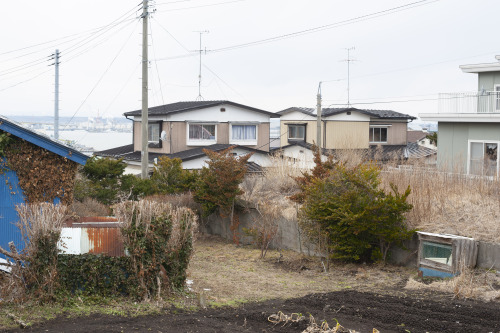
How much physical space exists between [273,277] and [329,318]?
5080mm

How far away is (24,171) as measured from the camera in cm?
1275

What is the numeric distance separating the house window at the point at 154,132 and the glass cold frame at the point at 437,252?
24350mm

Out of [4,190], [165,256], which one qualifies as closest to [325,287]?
[165,256]

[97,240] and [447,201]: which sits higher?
[447,201]

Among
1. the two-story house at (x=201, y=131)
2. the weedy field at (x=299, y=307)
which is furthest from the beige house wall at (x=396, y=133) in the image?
the weedy field at (x=299, y=307)

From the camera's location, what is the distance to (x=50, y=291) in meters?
9.90

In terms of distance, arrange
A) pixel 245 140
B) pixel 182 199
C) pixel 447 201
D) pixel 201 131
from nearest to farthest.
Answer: pixel 447 201, pixel 182 199, pixel 201 131, pixel 245 140

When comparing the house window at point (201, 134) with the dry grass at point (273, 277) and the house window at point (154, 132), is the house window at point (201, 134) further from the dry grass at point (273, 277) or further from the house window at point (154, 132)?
the dry grass at point (273, 277)

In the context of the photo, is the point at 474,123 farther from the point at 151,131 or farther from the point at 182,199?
the point at 151,131

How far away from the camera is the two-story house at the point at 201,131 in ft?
112

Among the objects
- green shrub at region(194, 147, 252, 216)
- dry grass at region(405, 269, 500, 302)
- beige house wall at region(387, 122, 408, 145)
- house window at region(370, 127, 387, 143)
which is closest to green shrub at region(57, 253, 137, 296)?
dry grass at region(405, 269, 500, 302)

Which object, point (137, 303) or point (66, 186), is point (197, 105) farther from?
point (137, 303)

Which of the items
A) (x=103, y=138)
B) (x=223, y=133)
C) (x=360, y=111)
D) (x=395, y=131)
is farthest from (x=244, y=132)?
(x=103, y=138)

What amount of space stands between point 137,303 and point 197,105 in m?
26.6
